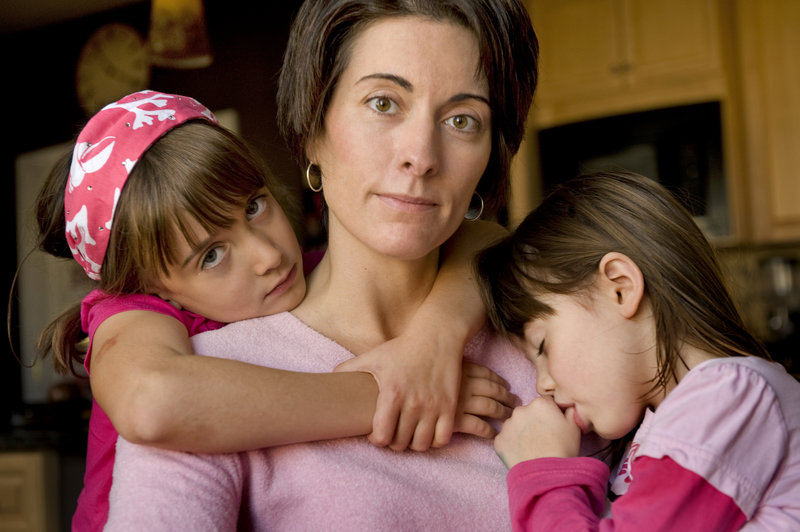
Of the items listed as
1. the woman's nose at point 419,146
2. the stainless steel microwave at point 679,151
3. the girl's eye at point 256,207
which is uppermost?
the stainless steel microwave at point 679,151

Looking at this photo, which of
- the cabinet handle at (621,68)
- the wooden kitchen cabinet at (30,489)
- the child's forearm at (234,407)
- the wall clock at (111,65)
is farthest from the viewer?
the wall clock at (111,65)

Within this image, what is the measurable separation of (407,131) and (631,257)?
1.22ft

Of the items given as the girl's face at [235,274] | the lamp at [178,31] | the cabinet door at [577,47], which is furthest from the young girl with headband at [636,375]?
the cabinet door at [577,47]

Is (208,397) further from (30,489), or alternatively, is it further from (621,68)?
(621,68)

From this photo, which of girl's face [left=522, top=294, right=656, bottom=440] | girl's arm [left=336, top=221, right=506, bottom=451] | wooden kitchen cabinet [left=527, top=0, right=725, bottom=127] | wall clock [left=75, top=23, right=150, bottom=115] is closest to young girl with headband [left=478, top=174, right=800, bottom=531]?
girl's face [left=522, top=294, right=656, bottom=440]

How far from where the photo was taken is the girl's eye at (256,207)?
1.31 m

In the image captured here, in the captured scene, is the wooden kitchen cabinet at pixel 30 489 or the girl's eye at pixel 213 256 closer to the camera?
the girl's eye at pixel 213 256

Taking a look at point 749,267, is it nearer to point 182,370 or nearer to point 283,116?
point 283,116

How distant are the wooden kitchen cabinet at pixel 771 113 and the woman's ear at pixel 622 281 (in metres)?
3.50

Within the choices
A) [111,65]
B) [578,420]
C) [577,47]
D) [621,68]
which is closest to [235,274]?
[578,420]

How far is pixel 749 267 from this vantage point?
14.7 feet

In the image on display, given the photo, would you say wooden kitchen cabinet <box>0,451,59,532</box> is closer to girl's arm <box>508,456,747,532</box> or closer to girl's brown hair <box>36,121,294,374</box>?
girl's brown hair <box>36,121,294,374</box>

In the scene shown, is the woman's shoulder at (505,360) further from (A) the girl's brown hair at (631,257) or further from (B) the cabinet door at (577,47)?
(B) the cabinet door at (577,47)

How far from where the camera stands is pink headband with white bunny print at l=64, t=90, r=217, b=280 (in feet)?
4.02
